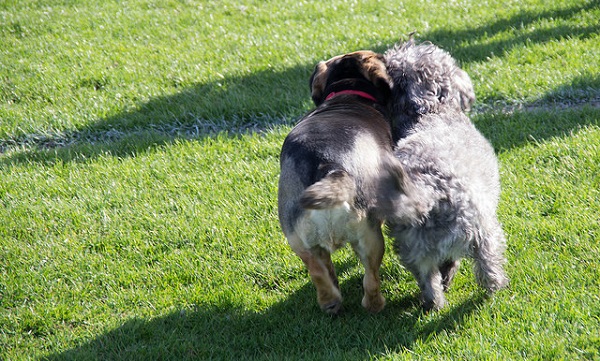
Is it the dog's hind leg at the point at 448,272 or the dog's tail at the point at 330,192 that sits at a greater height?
the dog's tail at the point at 330,192

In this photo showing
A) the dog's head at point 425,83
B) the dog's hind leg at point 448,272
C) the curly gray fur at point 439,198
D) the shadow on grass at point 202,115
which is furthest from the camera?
the shadow on grass at point 202,115

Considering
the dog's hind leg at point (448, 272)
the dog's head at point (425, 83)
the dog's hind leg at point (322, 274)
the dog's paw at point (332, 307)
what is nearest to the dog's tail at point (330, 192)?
the dog's hind leg at point (322, 274)

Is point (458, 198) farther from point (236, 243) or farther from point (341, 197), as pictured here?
point (236, 243)

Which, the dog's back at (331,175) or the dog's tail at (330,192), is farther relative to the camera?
the dog's back at (331,175)

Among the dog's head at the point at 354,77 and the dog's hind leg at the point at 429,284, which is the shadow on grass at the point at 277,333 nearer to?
the dog's hind leg at the point at 429,284

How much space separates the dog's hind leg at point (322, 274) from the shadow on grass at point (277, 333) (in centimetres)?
9

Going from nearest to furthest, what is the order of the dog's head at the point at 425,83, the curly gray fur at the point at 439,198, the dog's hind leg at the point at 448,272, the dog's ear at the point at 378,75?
the curly gray fur at the point at 439,198 → the dog's hind leg at the point at 448,272 → the dog's head at the point at 425,83 → the dog's ear at the point at 378,75

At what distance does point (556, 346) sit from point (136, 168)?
3692 mm

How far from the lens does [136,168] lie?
5.74 m

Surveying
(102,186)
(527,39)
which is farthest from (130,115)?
(527,39)

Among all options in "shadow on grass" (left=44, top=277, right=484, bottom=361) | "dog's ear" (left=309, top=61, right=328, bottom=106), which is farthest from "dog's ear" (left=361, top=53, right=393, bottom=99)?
"shadow on grass" (left=44, top=277, right=484, bottom=361)

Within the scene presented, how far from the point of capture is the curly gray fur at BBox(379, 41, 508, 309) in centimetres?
359

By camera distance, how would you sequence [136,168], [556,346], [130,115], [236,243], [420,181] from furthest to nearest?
[130,115], [136,168], [236,243], [420,181], [556,346]

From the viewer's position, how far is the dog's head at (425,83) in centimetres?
431
